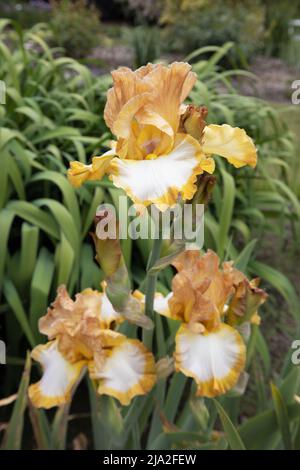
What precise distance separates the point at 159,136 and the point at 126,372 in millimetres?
291

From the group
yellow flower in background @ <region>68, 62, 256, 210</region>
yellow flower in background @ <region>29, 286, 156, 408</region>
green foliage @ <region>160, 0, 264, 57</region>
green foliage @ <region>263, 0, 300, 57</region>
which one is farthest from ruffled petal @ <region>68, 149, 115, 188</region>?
green foliage @ <region>263, 0, 300, 57</region>

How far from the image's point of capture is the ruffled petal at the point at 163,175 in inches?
20.2

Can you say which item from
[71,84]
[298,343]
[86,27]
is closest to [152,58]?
[71,84]

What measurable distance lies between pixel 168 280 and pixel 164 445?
2.39ft

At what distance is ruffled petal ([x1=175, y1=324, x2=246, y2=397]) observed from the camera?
0.66 metres

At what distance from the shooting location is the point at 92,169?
58 centimetres

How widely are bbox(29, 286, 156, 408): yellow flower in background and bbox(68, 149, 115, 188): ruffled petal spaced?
22 cm

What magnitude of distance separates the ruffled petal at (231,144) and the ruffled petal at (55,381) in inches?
12.5

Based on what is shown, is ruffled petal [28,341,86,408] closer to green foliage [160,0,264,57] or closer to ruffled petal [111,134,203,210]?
ruffled petal [111,134,203,210]

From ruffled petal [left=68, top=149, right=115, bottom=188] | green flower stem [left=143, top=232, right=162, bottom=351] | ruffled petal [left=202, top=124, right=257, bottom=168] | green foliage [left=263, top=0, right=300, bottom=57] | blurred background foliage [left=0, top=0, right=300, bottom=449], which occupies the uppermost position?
ruffled petal [left=202, top=124, right=257, bottom=168]

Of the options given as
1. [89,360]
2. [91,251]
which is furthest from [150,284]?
[91,251]

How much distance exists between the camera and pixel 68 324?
0.76 m

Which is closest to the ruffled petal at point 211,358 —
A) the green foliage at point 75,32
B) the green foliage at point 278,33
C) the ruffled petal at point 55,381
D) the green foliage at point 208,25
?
the ruffled petal at point 55,381

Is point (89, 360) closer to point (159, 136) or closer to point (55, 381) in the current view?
point (55, 381)
